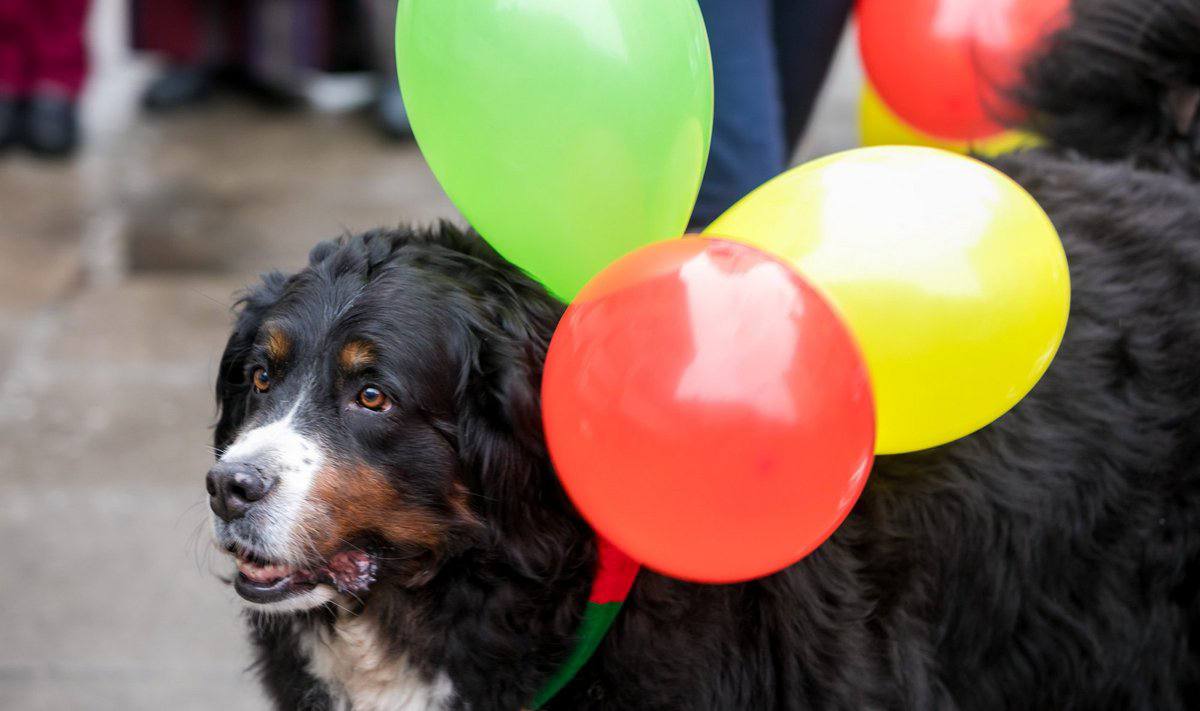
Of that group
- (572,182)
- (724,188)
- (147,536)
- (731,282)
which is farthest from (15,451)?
(731,282)

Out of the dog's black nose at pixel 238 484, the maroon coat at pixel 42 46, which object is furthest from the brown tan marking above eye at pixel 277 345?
the maroon coat at pixel 42 46

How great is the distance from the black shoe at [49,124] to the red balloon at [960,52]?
4.48 metres

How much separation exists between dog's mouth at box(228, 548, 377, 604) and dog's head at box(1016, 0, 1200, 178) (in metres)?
1.75

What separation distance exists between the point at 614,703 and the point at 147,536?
6.83ft

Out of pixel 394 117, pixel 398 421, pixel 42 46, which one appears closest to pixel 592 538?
pixel 398 421

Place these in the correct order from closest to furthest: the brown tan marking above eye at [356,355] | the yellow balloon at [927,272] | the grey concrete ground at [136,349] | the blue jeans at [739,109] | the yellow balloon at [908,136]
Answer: the yellow balloon at [927,272] → the brown tan marking above eye at [356,355] → the blue jeans at [739,109] → the yellow balloon at [908,136] → the grey concrete ground at [136,349]

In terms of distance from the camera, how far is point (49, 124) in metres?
6.17

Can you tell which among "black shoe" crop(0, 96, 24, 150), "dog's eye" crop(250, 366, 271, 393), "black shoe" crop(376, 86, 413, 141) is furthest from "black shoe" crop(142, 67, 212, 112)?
"dog's eye" crop(250, 366, 271, 393)

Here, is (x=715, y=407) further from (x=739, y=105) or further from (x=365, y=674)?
(x=739, y=105)

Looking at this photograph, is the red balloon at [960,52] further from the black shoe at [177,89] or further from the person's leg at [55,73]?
the black shoe at [177,89]

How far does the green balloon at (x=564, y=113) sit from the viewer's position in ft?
6.31

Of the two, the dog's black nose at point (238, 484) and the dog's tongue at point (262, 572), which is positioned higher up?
the dog's black nose at point (238, 484)

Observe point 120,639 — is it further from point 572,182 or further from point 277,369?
point 572,182

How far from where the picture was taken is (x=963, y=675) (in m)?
2.47
